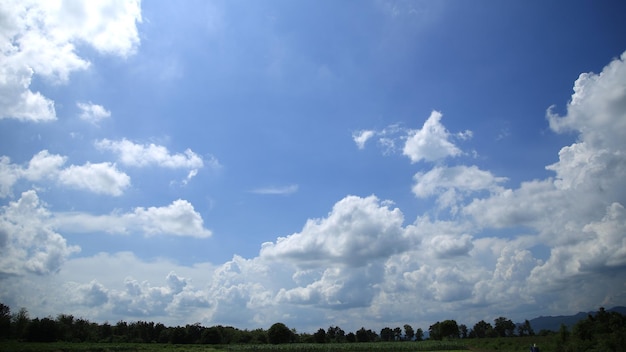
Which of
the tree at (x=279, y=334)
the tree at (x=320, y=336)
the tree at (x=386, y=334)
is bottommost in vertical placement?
the tree at (x=386, y=334)

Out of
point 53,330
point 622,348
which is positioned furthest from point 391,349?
point 53,330

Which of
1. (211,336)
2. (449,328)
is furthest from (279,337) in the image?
(449,328)

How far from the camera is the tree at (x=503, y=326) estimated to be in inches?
6038

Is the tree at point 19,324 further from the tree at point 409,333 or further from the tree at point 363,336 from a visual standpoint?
the tree at point 409,333

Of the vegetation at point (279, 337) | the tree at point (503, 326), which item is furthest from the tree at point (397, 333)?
the tree at point (503, 326)

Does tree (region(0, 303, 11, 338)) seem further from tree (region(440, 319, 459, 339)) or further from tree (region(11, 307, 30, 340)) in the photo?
tree (region(440, 319, 459, 339))

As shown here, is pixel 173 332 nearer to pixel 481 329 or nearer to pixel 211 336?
pixel 211 336

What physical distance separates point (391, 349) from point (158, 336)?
278ft

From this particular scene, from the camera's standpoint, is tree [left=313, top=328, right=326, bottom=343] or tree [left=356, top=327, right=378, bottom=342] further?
tree [left=356, top=327, right=378, bottom=342]

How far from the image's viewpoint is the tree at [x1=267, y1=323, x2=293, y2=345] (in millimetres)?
98438

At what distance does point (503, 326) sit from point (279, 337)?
345 feet

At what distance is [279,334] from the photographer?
9862cm

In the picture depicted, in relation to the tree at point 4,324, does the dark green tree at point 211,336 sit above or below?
below

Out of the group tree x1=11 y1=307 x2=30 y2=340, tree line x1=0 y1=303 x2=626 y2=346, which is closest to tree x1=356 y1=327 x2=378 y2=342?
tree line x1=0 y1=303 x2=626 y2=346
